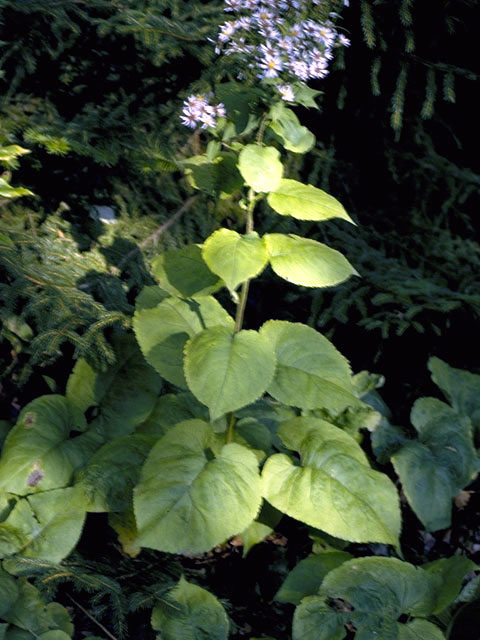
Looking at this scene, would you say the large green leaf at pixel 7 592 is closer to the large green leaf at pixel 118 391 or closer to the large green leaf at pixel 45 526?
the large green leaf at pixel 45 526

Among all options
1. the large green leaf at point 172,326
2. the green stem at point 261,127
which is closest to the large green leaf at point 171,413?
the large green leaf at point 172,326

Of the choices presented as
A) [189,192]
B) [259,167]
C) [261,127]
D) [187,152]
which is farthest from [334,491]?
[187,152]

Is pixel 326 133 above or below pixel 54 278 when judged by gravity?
above

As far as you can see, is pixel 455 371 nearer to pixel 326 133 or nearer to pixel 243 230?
pixel 243 230

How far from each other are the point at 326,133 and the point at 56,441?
6.59 ft

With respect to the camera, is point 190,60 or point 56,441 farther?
point 190,60

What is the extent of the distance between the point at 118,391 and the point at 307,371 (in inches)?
24.5

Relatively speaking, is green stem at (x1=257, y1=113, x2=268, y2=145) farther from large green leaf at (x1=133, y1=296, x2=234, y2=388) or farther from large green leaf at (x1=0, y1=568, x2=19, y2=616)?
large green leaf at (x1=0, y1=568, x2=19, y2=616)

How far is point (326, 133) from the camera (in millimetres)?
3045

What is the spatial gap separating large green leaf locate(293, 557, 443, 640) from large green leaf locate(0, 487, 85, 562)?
61 centimetres

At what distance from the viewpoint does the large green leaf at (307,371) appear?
5.46 feet

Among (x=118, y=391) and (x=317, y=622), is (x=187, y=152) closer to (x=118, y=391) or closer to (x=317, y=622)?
(x=118, y=391)

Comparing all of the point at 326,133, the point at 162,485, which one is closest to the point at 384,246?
the point at 326,133

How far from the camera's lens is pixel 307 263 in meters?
1.55
